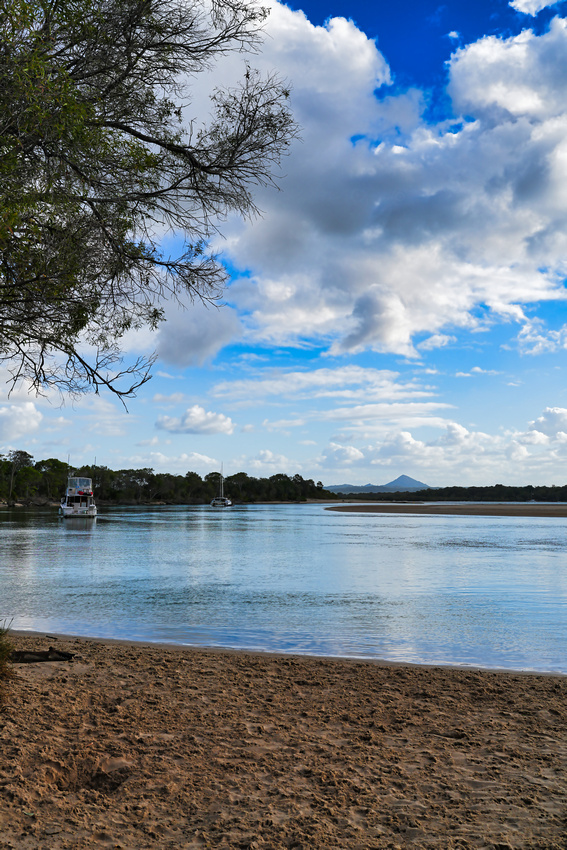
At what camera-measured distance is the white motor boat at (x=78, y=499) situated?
6475 cm

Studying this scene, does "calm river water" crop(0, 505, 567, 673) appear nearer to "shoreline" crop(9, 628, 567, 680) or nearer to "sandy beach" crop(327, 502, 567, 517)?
"shoreline" crop(9, 628, 567, 680)

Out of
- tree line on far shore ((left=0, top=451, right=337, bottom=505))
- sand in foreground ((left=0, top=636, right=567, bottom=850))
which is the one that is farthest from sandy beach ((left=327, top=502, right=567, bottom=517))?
sand in foreground ((left=0, top=636, right=567, bottom=850))

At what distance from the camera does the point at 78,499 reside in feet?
215

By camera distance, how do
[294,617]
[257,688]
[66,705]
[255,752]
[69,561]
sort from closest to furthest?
[255,752]
[66,705]
[257,688]
[294,617]
[69,561]

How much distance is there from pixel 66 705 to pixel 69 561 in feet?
63.0

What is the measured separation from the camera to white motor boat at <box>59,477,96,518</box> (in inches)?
2549

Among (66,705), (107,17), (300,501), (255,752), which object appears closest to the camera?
(255,752)

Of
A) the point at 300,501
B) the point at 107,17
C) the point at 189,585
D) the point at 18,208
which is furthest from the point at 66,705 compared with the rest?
the point at 300,501

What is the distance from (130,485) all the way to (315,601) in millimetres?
147328

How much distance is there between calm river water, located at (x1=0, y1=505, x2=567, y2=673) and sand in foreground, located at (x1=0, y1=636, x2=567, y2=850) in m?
2.77

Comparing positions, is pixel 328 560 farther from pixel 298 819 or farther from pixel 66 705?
pixel 298 819

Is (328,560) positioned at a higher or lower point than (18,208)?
lower

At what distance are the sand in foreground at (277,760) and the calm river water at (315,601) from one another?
2771 mm

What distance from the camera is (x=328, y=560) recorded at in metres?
24.9
